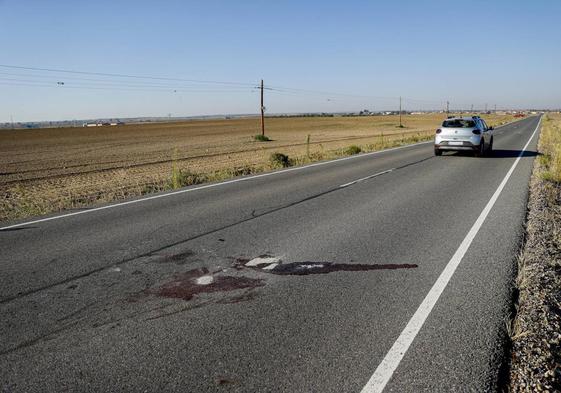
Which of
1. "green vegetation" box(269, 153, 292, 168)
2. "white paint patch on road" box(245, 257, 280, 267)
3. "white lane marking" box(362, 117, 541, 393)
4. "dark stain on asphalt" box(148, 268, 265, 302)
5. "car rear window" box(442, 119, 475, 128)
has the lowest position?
Answer: "white lane marking" box(362, 117, 541, 393)

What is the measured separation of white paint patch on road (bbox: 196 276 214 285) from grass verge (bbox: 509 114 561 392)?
292 cm

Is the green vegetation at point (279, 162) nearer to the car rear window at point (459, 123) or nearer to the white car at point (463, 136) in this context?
the white car at point (463, 136)

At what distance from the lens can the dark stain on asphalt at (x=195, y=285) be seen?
4.32 meters

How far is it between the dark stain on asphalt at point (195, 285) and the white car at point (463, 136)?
15.3m

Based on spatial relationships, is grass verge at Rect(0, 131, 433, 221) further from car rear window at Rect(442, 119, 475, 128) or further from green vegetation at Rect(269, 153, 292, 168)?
car rear window at Rect(442, 119, 475, 128)

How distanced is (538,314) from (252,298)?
104 inches

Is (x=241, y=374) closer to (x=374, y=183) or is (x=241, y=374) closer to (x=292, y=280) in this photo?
(x=292, y=280)

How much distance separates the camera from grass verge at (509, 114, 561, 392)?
2.92m

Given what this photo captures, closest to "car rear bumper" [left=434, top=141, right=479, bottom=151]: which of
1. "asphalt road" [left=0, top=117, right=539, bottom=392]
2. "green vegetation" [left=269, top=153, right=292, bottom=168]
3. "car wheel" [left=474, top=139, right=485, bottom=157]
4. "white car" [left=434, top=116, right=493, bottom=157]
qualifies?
"white car" [left=434, top=116, right=493, bottom=157]

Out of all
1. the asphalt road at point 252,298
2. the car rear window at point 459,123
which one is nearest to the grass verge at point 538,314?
the asphalt road at point 252,298

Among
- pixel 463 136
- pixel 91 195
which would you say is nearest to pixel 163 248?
pixel 91 195

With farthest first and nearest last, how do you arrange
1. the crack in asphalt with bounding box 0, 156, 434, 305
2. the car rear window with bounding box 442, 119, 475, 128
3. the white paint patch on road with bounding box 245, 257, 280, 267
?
the car rear window with bounding box 442, 119, 475, 128, the white paint patch on road with bounding box 245, 257, 280, 267, the crack in asphalt with bounding box 0, 156, 434, 305

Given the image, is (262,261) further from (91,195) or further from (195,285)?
(91,195)

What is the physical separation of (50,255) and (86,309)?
6.49 ft
